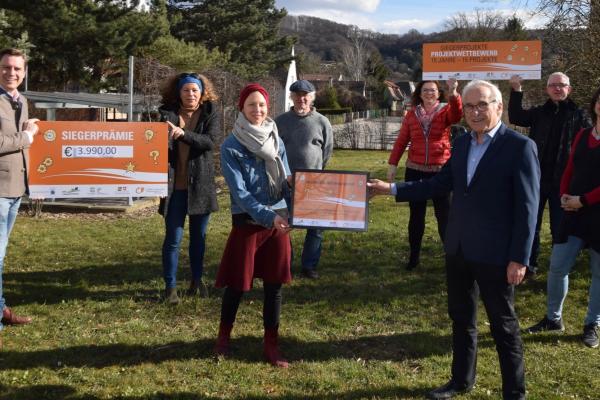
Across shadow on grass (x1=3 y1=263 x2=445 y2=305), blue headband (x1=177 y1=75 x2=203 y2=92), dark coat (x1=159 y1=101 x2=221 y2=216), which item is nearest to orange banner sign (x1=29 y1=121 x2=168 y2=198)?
dark coat (x1=159 y1=101 x2=221 y2=216)

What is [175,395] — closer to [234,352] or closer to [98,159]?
[234,352]

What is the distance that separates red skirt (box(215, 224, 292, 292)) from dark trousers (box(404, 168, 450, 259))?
8.90ft

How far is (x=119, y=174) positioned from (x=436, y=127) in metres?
3.47

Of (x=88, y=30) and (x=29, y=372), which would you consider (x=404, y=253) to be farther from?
(x=88, y=30)

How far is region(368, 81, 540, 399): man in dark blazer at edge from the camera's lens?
10.7 ft

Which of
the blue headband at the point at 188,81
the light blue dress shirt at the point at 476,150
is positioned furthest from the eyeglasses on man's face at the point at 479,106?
the blue headband at the point at 188,81

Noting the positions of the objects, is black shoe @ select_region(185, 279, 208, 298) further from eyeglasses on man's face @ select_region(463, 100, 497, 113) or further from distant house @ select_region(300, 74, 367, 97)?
distant house @ select_region(300, 74, 367, 97)

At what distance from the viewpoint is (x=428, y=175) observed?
6363 mm

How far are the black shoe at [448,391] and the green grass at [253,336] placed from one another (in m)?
0.06

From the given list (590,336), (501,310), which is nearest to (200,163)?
(501,310)

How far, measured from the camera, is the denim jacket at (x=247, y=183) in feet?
12.8

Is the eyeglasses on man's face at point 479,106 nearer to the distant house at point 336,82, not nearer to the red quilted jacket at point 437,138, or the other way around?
the red quilted jacket at point 437,138

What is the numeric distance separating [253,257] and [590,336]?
299cm

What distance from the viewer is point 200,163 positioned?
539cm
